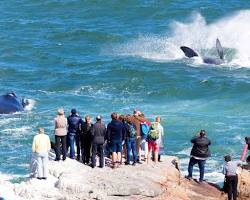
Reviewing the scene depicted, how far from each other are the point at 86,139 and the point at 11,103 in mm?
15944

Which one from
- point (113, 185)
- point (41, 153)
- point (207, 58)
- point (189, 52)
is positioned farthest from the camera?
point (189, 52)

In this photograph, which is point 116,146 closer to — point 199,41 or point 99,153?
point 99,153

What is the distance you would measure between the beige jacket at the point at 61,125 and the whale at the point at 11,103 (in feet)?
48.3

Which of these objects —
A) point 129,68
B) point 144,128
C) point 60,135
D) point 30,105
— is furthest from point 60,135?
point 129,68

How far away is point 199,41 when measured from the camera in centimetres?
6788

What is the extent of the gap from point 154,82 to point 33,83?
6.89 meters

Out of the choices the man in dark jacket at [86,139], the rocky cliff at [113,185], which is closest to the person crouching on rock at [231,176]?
the rocky cliff at [113,185]

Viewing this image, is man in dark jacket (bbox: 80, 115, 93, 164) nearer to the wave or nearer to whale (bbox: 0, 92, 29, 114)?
whale (bbox: 0, 92, 29, 114)

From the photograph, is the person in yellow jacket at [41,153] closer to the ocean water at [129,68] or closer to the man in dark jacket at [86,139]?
the man in dark jacket at [86,139]

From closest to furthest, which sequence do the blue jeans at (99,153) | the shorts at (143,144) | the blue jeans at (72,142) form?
the blue jeans at (99,153)
the blue jeans at (72,142)
the shorts at (143,144)

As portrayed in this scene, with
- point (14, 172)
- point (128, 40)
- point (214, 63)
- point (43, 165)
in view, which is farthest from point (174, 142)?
point (128, 40)

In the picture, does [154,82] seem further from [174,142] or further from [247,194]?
[247,194]

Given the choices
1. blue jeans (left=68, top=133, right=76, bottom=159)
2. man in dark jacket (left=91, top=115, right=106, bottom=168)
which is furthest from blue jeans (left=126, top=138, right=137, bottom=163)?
blue jeans (left=68, top=133, right=76, bottom=159)

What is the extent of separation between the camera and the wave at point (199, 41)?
61125 mm
